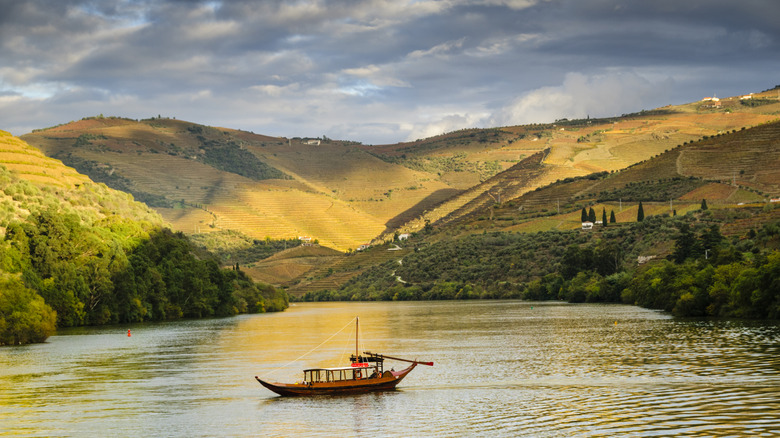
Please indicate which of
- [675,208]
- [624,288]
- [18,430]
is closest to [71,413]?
[18,430]

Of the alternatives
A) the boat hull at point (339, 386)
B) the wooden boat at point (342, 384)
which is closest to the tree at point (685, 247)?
the wooden boat at point (342, 384)

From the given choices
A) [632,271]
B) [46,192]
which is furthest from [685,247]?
[46,192]

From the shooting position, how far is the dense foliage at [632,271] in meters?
85.4

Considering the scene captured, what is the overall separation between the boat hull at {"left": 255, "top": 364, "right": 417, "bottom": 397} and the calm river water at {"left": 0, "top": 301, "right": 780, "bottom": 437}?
71 centimetres

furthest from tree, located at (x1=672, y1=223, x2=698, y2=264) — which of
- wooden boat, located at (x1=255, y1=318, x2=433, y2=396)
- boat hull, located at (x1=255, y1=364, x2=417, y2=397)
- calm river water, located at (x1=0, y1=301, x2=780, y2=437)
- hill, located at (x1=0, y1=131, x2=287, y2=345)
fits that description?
boat hull, located at (x1=255, y1=364, x2=417, y2=397)

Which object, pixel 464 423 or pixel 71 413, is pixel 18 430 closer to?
pixel 71 413

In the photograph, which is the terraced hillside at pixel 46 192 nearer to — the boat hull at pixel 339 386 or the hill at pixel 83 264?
the hill at pixel 83 264

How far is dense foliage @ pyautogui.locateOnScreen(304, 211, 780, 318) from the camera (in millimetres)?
85438

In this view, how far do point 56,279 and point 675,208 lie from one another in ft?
408

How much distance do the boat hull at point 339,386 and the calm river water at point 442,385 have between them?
71 centimetres

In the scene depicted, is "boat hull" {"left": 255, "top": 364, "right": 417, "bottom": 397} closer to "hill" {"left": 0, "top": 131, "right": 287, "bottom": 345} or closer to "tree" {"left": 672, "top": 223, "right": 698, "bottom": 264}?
"hill" {"left": 0, "top": 131, "right": 287, "bottom": 345}

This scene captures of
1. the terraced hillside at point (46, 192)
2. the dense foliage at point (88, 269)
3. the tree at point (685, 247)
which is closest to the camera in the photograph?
the dense foliage at point (88, 269)

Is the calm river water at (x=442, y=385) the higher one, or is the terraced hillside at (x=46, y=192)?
the terraced hillside at (x=46, y=192)

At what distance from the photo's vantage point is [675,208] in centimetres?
18012
